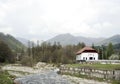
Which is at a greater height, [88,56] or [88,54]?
[88,54]

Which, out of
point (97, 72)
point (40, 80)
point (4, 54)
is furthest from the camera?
point (4, 54)

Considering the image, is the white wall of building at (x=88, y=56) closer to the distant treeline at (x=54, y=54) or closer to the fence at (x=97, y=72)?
the distant treeline at (x=54, y=54)

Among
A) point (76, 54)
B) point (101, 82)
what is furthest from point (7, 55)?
point (101, 82)

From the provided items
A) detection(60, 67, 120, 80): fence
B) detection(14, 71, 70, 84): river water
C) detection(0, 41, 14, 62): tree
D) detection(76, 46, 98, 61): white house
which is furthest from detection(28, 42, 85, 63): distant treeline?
detection(14, 71, 70, 84): river water

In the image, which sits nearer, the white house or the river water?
the river water

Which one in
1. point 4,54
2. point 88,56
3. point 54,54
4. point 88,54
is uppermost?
point 4,54

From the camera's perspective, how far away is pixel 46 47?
423 feet

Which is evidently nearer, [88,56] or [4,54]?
[88,56]

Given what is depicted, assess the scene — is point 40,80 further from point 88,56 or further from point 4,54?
Answer: point 4,54

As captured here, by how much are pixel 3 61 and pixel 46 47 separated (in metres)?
19.8

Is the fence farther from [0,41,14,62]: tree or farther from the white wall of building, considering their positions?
[0,41,14,62]: tree

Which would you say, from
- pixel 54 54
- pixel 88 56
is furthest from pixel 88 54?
pixel 54 54

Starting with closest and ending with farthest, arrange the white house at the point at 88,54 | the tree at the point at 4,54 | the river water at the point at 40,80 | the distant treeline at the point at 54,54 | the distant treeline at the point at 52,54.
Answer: the river water at the point at 40,80
the white house at the point at 88,54
the distant treeline at the point at 54,54
the distant treeline at the point at 52,54
the tree at the point at 4,54

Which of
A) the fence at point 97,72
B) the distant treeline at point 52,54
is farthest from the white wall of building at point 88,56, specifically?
the fence at point 97,72
